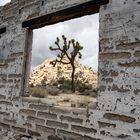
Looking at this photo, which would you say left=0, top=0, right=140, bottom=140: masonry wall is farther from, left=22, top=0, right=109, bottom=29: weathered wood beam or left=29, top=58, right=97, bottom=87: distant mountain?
left=29, top=58, right=97, bottom=87: distant mountain

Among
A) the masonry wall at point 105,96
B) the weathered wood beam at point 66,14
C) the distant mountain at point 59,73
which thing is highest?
the distant mountain at point 59,73

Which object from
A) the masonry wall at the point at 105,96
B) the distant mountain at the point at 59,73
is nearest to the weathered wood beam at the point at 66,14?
the masonry wall at the point at 105,96

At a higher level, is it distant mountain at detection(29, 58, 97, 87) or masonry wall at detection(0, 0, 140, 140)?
distant mountain at detection(29, 58, 97, 87)

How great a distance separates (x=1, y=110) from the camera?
19.0 ft

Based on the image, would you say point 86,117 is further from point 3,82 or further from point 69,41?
point 69,41

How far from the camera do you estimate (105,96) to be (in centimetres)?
391

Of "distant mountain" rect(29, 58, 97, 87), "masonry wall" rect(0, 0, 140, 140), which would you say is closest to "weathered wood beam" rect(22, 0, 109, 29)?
"masonry wall" rect(0, 0, 140, 140)

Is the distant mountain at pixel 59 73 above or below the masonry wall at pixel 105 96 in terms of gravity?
above

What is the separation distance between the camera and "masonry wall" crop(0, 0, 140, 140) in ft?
12.0

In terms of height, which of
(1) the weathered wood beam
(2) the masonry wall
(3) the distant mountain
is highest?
(3) the distant mountain

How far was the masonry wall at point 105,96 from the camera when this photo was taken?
3.65m

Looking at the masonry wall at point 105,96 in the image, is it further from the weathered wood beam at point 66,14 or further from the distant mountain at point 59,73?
the distant mountain at point 59,73

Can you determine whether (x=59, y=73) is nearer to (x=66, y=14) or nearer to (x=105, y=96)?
(x=66, y=14)

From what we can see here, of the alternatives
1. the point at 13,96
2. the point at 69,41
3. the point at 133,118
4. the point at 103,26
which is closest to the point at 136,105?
the point at 133,118
